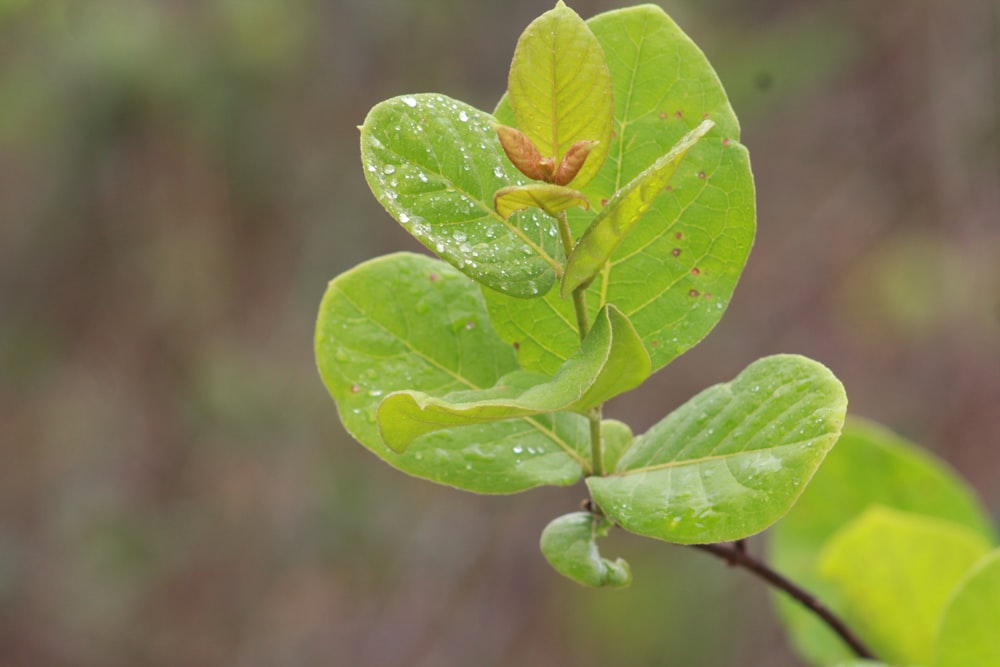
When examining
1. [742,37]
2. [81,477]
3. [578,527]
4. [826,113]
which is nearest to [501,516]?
[81,477]

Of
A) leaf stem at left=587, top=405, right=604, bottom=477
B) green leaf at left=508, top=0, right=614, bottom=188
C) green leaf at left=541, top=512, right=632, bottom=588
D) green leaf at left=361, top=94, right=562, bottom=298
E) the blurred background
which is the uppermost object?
green leaf at left=508, top=0, right=614, bottom=188

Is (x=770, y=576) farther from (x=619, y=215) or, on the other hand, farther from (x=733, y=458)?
(x=619, y=215)

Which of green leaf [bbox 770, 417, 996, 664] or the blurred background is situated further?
the blurred background

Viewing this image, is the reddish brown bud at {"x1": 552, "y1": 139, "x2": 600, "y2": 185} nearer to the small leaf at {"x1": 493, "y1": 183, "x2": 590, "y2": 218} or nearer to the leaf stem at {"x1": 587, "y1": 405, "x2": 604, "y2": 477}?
the small leaf at {"x1": 493, "y1": 183, "x2": 590, "y2": 218}

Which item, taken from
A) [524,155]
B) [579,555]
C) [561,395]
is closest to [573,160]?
[524,155]

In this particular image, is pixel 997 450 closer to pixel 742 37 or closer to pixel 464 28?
pixel 742 37

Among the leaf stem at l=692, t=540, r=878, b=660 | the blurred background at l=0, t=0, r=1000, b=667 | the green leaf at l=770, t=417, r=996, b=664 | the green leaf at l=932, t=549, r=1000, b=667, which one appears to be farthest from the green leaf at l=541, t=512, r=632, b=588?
the blurred background at l=0, t=0, r=1000, b=667

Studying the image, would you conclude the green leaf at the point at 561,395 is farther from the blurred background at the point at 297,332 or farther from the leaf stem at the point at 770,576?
the blurred background at the point at 297,332
